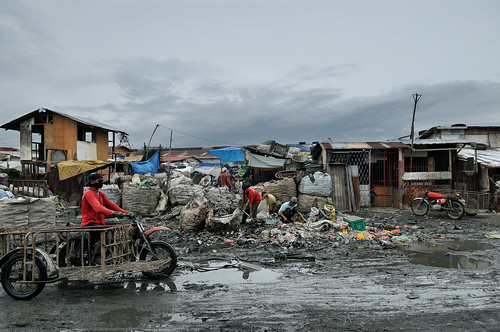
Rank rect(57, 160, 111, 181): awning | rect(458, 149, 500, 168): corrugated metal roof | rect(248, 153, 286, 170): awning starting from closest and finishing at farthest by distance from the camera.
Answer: rect(458, 149, 500, 168): corrugated metal roof → rect(57, 160, 111, 181): awning → rect(248, 153, 286, 170): awning

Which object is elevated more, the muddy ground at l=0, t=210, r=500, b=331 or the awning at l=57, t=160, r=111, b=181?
the awning at l=57, t=160, r=111, b=181

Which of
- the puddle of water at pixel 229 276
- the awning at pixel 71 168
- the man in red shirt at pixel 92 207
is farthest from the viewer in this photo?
the awning at pixel 71 168

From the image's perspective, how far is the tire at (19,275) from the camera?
14.9 ft

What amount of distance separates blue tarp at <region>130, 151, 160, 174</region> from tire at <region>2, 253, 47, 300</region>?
56.4 feet

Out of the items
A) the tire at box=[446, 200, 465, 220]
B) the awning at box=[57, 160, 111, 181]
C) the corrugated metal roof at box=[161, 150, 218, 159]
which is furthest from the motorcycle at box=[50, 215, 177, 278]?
the corrugated metal roof at box=[161, 150, 218, 159]

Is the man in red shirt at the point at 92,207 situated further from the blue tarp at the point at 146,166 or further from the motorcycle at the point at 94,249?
the blue tarp at the point at 146,166

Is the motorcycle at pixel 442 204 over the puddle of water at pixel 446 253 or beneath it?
over

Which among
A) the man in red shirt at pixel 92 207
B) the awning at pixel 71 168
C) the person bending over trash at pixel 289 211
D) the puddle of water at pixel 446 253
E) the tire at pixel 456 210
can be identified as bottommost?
the puddle of water at pixel 446 253

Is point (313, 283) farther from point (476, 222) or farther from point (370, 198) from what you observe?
point (370, 198)

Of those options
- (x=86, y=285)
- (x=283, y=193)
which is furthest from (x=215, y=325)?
(x=283, y=193)

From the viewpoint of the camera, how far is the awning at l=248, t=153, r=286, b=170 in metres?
16.6

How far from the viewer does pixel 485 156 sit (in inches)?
619

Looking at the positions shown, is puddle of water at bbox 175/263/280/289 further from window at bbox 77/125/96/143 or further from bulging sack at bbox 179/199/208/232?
window at bbox 77/125/96/143

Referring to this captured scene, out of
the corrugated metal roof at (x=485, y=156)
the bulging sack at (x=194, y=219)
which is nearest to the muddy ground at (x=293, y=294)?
the bulging sack at (x=194, y=219)
